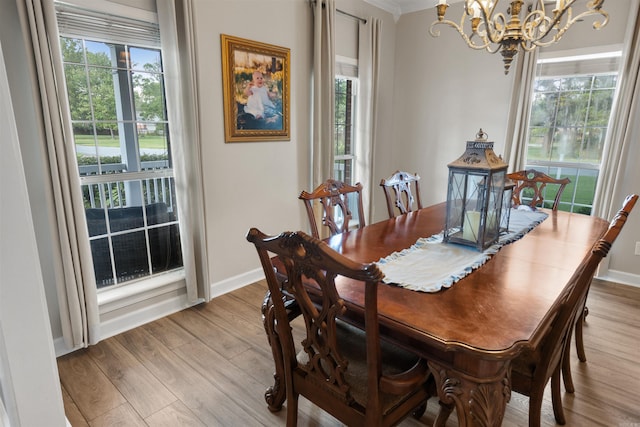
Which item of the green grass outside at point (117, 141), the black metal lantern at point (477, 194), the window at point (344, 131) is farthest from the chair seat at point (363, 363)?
the window at point (344, 131)

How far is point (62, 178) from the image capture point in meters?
Result: 2.07

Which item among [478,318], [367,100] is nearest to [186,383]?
[478,318]

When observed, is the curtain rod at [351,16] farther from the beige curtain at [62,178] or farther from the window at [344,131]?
the beige curtain at [62,178]

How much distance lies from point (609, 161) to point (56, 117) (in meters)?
4.17

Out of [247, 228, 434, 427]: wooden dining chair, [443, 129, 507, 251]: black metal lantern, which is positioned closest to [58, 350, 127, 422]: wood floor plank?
[247, 228, 434, 427]: wooden dining chair

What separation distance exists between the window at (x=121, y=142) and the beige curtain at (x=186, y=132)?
0.49 ft

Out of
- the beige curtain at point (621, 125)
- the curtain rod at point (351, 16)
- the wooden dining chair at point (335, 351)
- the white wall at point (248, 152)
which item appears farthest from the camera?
the curtain rod at point (351, 16)

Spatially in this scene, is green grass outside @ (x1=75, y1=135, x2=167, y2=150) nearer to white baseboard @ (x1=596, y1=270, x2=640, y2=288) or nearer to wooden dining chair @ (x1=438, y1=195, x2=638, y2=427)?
wooden dining chair @ (x1=438, y1=195, x2=638, y2=427)

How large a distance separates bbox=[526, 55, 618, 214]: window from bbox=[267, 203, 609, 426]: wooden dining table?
228 cm

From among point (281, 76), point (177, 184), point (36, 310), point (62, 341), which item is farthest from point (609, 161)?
point (62, 341)

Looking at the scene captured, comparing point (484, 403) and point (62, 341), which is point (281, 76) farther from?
point (484, 403)

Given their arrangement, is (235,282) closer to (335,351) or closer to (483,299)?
(335,351)

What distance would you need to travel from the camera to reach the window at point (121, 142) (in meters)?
2.28

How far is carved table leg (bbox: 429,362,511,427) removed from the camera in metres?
1.12
